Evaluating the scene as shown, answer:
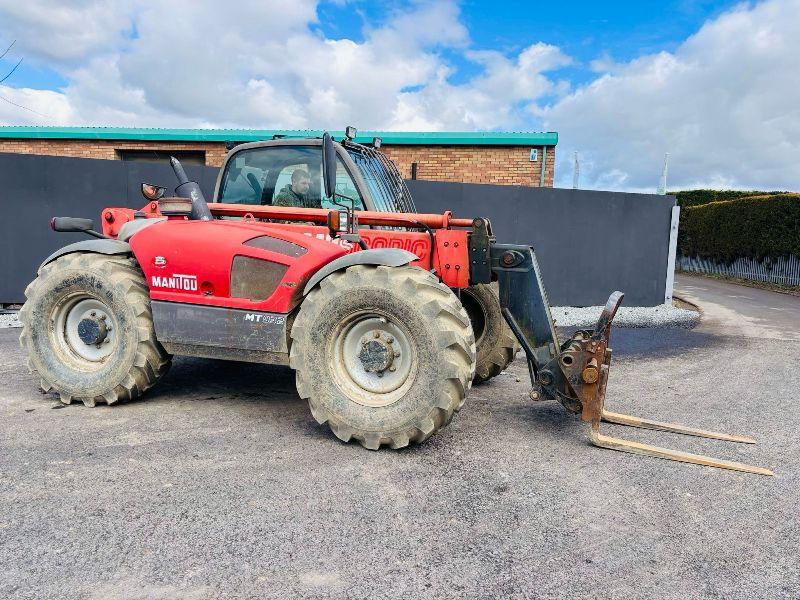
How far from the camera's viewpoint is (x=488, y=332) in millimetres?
5410

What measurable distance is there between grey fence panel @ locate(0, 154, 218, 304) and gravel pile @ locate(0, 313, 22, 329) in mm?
476

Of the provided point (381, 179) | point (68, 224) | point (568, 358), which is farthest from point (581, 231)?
point (68, 224)

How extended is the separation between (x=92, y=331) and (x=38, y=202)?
6162 millimetres

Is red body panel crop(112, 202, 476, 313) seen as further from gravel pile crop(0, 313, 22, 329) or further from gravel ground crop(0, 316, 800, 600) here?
gravel pile crop(0, 313, 22, 329)

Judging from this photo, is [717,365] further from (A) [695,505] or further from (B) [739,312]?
(B) [739,312]

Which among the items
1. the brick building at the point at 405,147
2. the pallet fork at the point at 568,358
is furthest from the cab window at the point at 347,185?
the brick building at the point at 405,147

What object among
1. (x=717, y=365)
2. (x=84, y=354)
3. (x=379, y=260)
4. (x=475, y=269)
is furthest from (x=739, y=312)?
(x=84, y=354)

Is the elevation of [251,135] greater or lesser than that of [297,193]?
greater

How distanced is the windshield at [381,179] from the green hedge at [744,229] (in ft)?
56.7

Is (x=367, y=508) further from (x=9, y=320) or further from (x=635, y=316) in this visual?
(x=635, y=316)

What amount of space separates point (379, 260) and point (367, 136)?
12.4m

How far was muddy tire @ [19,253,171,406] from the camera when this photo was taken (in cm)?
442

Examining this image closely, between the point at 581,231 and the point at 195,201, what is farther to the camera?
the point at 581,231

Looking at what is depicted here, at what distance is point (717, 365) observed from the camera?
7.28 m
